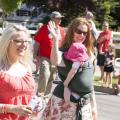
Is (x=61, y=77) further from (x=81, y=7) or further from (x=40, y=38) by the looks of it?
(x=81, y=7)

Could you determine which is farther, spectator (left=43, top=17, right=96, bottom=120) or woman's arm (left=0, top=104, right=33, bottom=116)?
spectator (left=43, top=17, right=96, bottom=120)

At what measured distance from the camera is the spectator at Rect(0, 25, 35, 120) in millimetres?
4648

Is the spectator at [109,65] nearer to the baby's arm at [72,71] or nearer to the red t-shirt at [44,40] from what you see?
the red t-shirt at [44,40]

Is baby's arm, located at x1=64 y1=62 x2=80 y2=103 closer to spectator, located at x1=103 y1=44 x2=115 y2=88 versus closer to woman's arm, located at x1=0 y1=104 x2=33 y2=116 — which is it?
woman's arm, located at x1=0 y1=104 x2=33 y2=116

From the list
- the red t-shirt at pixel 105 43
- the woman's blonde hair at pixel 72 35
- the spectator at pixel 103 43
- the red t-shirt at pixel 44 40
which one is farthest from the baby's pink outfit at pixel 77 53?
the red t-shirt at pixel 105 43

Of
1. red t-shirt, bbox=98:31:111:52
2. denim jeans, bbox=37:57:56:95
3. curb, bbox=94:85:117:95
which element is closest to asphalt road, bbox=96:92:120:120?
curb, bbox=94:85:117:95

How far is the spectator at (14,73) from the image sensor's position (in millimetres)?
4648

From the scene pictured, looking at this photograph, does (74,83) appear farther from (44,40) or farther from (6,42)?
(44,40)

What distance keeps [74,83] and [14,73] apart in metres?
1.37

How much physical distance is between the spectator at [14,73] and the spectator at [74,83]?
1.22m

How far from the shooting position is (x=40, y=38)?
446 inches

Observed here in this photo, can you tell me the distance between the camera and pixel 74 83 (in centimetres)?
602

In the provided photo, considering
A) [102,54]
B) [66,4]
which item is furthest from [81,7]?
[102,54]

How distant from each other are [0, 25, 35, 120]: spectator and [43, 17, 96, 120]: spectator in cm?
122
